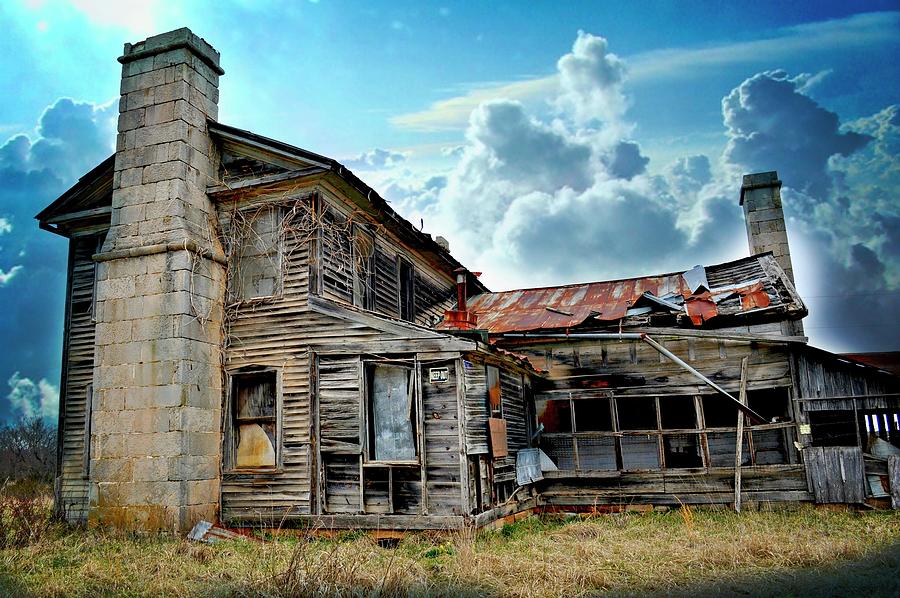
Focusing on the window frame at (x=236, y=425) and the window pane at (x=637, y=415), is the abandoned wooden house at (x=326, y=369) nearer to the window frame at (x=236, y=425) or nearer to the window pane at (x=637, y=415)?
the window frame at (x=236, y=425)

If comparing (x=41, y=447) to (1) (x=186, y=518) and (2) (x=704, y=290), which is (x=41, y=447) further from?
(2) (x=704, y=290)

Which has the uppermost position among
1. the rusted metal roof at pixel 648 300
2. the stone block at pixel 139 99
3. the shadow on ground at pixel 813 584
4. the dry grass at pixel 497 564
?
the stone block at pixel 139 99

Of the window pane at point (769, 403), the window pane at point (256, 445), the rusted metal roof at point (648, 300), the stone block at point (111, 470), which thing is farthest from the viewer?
the window pane at point (769, 403)

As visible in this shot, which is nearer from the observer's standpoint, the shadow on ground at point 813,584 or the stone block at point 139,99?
the shadow on ground at point 813,584

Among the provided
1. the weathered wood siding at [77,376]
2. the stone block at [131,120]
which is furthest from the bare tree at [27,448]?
the stone block at [131,120]

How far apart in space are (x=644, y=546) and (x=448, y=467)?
3081 mm

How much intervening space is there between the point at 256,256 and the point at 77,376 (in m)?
4.84

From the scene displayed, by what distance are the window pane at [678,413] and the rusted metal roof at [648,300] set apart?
3.20 meters

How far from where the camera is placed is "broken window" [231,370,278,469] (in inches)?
463

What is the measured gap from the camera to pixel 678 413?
18.8 metres

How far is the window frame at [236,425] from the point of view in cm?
1152

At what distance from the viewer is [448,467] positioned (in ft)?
35.2

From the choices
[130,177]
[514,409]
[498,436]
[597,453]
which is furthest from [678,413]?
[130,177]

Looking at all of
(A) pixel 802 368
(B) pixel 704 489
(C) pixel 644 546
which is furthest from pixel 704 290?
(C) pixel 644 546
